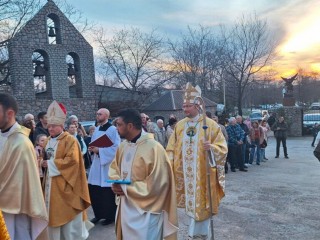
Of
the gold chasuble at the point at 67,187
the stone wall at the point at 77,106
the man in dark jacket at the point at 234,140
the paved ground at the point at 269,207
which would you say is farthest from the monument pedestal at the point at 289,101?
the gold chasuble at the point at 67,187

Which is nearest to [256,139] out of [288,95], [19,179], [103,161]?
[103,161]

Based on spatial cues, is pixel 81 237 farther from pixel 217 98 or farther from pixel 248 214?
pixel 217 98

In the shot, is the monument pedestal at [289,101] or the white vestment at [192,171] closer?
the white vestment at [192,171]

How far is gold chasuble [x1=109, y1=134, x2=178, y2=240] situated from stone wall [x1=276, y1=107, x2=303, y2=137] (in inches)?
799

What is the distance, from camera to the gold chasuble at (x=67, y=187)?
15.2ft

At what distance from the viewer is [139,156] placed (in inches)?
141

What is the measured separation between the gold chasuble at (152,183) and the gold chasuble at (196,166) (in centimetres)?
130

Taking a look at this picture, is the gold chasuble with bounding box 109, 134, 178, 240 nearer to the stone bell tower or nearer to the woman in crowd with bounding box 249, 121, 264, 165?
the woman in crowd with bounding box 249, 121, 264, 165

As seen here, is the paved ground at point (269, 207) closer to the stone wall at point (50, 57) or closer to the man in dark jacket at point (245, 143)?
the man in dark jacket at point (245, 143)

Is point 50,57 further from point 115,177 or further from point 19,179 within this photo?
point 19,179

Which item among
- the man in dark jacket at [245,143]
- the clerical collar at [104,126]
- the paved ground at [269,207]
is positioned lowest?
the paved ground at [269,207]

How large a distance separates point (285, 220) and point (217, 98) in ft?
117

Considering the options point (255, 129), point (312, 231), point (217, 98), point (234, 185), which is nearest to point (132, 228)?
point (312, 231)

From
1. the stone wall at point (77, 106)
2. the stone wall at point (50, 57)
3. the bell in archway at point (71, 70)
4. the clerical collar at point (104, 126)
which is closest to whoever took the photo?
the clerical collar at point (104, 126)
